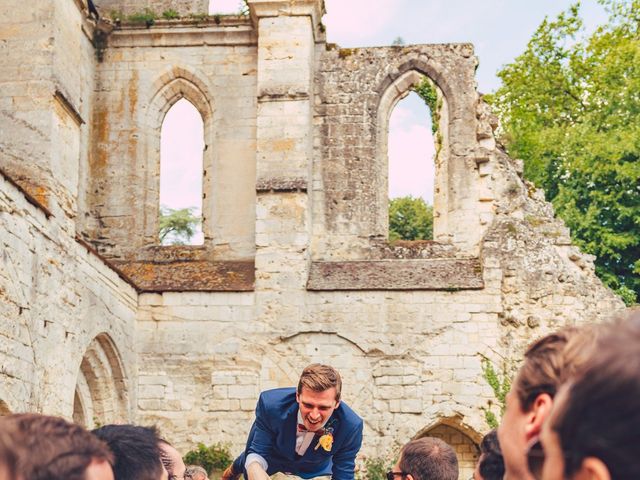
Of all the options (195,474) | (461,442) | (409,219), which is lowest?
(461,442)

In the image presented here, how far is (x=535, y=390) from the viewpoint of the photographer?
5.89ft

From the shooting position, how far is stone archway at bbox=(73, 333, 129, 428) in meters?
15.5

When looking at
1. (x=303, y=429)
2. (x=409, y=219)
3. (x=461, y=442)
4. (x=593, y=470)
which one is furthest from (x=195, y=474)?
(x=409, y=219)

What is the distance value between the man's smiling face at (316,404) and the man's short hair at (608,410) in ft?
14.1

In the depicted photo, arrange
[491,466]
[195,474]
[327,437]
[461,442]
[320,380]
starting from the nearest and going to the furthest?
[491,466] → [320,380] → [327,437] → [195,474] → [461,442]

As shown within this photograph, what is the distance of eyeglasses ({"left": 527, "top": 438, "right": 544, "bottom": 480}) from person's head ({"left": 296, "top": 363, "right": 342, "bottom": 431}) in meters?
3.86

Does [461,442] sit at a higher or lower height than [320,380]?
lower

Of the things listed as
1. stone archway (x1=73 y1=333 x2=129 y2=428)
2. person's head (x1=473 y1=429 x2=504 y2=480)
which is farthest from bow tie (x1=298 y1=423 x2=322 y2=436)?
stone archway (x1=73 y1=333 x2=129 y2=428)

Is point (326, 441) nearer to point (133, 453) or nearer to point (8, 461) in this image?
point (133, 453)

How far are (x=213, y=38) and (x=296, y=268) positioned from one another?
4.39 metres

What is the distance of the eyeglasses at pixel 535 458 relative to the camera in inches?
68.6

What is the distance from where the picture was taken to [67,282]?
13461mm

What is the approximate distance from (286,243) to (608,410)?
1568 cm

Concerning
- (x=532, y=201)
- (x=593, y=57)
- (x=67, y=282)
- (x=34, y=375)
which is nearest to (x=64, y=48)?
(x=67, y=282)
